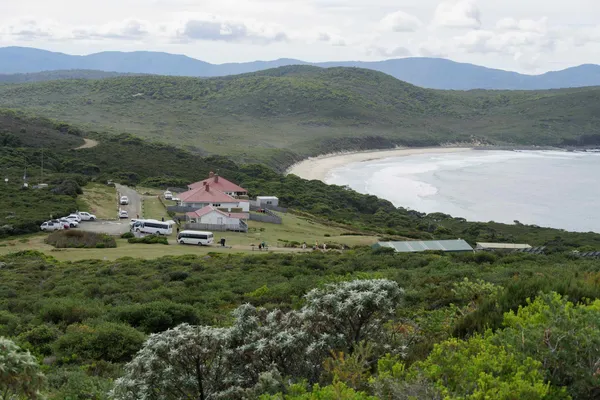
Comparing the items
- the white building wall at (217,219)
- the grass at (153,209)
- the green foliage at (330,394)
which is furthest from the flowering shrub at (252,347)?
the grass at (153,209)

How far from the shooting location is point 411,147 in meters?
125

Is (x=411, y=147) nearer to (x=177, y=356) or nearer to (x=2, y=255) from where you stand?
(x=2, y=255)

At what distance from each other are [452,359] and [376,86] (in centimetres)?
18627

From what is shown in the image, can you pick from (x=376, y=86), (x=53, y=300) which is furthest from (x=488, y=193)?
(x=376, y=86)

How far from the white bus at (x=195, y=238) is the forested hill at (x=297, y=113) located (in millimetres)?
59848

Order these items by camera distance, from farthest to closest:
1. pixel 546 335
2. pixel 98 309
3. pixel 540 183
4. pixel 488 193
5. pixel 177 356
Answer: pixel 540 183 → pixel 488 193 → pixel 98 309 → pixel 177 356 → pixel 546 335

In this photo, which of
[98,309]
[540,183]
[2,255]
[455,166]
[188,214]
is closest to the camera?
[98,309]

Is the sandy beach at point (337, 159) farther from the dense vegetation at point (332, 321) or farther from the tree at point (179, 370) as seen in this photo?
the tree at point (179, 370)

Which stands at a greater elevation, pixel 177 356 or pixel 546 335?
pixel 546 335

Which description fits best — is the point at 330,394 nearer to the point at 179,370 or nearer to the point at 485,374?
the point at 485,374

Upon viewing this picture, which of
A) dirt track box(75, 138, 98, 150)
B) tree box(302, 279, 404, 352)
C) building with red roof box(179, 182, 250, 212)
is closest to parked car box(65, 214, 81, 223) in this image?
building with red roof box(179, 182, 250, 212)

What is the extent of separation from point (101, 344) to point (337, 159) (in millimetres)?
91539

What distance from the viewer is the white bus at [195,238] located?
3005cm

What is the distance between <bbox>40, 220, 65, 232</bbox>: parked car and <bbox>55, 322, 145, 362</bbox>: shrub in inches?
869
